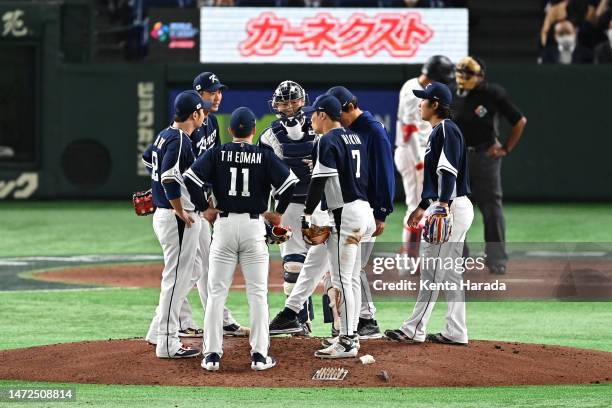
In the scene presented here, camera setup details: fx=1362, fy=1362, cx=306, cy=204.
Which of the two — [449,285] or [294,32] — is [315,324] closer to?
[449,285]

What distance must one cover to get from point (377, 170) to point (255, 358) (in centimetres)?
190

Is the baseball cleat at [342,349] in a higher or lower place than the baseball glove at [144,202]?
lower

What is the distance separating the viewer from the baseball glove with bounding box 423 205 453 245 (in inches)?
380

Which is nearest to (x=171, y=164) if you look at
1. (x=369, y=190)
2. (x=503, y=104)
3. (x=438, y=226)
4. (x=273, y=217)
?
(x=273, y=217)

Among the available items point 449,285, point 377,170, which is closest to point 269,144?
point 377,170

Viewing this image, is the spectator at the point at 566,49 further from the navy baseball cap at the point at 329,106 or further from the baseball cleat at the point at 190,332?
the navy baseball cap at the point at 329,106

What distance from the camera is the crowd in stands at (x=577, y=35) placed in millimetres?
23547

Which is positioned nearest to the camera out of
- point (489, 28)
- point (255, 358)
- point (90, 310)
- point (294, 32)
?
Result: point (255, 358)

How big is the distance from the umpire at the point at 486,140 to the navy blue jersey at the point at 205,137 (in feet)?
14.7

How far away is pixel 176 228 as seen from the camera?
9461mm

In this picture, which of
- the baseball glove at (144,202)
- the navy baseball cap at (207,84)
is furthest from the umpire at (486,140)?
the baseball glove at (144,202)

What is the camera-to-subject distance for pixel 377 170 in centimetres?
1012

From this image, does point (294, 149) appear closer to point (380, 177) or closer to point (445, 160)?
point (380, 177)

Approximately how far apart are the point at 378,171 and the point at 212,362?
2.08 metres
